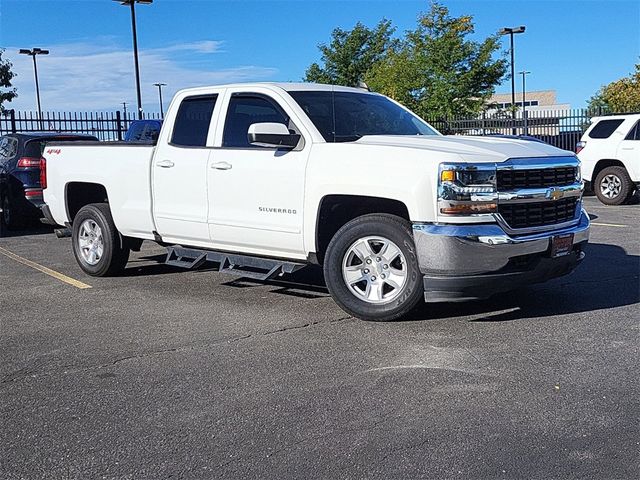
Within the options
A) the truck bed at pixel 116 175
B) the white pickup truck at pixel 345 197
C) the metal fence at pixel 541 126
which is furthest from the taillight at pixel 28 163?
the metal fence at pixel 541 126

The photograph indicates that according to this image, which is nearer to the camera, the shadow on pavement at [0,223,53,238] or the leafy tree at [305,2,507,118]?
the shadow on pavement at [0,223,53,238]

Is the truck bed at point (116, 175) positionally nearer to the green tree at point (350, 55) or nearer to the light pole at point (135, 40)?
the light pole at point (135, 40)

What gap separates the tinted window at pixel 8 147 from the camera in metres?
12.6

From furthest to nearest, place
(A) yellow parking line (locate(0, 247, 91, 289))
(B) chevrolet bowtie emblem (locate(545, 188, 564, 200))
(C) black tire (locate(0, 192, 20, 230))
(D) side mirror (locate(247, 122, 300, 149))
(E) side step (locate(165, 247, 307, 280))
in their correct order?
(C) black tire (locate(0, 192, 20, 230))
(A) yellow parking line (locate(0, 247, 91, 289))
(E) side step (locate(165, 247, 307, 280))
(D) side mirror (locate(247, 122, 300, 149))
(B) chevrolet bowtie emblem (locate(545, 188, 564, 200))

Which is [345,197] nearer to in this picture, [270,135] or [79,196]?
[270,135]

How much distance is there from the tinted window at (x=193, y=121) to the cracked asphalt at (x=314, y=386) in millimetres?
1486

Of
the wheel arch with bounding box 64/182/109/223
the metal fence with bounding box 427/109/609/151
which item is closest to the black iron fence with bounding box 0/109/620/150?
the metal fence with bounding box 427/109/609/151

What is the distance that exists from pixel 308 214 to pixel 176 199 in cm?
162

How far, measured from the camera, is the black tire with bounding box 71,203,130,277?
7980 millimetres

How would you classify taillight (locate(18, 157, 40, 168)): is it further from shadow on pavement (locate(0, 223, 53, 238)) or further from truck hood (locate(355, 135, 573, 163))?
truck hood (locate(355, 135, 573, 163))

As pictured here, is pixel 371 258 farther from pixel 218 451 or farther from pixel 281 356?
pixel 218 451

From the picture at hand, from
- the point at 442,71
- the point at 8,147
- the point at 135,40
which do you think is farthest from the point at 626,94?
the point at 8,147

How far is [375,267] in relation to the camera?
19.5ft

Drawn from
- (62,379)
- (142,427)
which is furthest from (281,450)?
(62,379)
